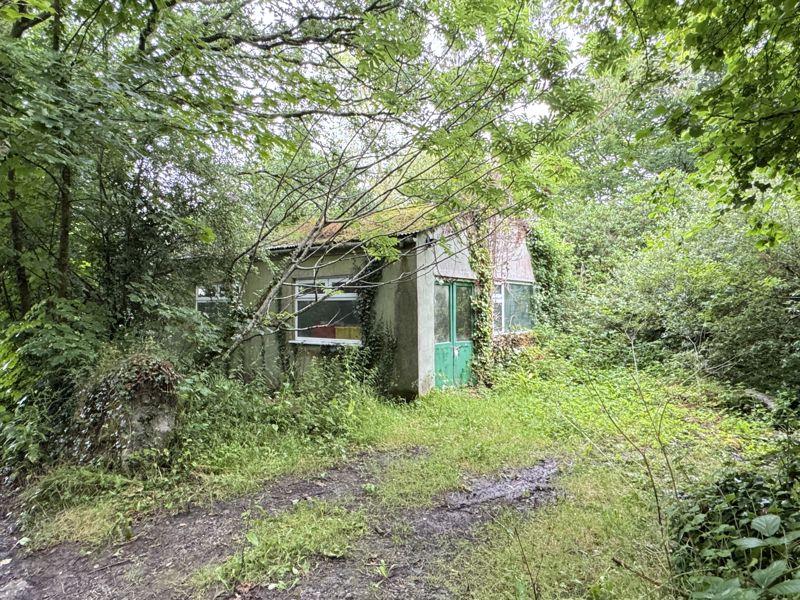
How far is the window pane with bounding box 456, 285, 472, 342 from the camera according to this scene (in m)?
8.82

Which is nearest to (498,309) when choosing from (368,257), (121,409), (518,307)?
(518,307)

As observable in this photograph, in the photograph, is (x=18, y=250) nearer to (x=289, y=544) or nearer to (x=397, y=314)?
(x=289, y=544)

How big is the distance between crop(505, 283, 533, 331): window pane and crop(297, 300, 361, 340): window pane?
13.9ft

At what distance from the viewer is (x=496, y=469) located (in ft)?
15.2

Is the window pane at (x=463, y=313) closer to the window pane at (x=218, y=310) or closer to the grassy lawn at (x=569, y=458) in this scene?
the grassy lawn at (x=569, y=458)

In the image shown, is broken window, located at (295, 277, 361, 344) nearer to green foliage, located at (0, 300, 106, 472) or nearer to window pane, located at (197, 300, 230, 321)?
window pane, located at (197, 300, 230, 321)

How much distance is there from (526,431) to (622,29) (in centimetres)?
482

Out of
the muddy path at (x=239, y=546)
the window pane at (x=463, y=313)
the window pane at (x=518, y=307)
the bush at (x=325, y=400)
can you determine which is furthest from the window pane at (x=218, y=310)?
the window pane at (x=518, y=307)

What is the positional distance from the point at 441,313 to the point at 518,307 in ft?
11.4

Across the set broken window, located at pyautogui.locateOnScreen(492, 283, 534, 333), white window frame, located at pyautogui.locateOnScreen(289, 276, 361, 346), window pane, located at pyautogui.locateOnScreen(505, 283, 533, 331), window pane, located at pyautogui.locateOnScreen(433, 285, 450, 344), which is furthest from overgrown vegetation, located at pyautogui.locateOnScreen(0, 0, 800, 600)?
window pane, located at pyautogui.locateOnScreen(505, 283, 533, 331)

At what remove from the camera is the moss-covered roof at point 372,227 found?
6.57 metres

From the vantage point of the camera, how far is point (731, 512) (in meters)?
2.50

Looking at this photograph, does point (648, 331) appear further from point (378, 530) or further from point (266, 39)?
point (266, 39)

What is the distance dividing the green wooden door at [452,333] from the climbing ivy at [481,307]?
149 millimetres
